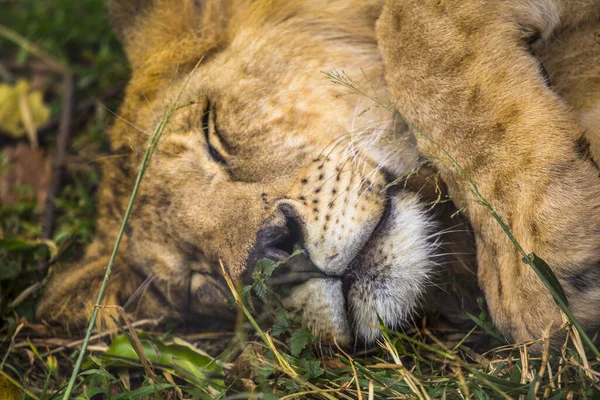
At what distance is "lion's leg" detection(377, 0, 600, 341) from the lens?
216cm

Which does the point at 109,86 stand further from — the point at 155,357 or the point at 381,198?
the point at 381,198

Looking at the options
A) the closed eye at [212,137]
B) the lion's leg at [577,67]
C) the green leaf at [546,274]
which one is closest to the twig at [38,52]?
the closed eye at [212,137]

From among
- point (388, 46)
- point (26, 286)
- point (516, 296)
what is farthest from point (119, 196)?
point (516, 296)

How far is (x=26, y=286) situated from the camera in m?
3.29

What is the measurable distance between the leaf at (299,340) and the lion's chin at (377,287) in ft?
0.19

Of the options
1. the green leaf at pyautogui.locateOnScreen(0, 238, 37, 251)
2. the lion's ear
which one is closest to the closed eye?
the lion's ear

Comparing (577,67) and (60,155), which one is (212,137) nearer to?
(577,67)

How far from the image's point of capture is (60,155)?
14.3ft

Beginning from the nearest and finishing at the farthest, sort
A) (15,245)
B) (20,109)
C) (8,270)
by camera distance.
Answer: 1. (8,270)
2. (15,245)
3. (20,109)

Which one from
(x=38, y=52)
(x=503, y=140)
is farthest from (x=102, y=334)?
(x=38, y=52)

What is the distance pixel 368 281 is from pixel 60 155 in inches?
105

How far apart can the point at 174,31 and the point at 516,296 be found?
2058 mm

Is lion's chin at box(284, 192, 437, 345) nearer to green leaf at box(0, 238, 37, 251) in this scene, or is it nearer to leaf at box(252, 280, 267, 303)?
leaf at box(252, 280, 267, 303)

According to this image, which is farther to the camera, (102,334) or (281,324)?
(102,334)
